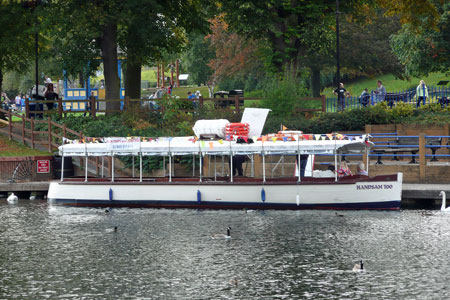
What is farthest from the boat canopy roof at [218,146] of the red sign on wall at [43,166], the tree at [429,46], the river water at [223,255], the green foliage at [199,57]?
the green foliage at [199,57]

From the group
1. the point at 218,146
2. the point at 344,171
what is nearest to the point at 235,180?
the point at 218,146

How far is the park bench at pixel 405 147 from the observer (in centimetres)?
3678

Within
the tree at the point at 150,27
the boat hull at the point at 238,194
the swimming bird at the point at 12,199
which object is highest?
the tree at the point at 150,27

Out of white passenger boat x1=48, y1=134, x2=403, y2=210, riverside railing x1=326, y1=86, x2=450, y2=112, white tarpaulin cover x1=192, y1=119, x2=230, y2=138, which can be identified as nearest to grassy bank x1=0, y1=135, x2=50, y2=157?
white passenger boat x1=48, y1=134, x2=403, y2=210

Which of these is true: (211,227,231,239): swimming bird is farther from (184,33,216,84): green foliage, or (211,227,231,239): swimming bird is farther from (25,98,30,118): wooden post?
(184,33,216,84): green foliage

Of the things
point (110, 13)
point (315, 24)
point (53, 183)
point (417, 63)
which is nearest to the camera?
point (53, 183)

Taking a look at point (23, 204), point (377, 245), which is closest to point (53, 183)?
point (23, 204)

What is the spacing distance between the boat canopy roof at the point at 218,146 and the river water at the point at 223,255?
2.59m

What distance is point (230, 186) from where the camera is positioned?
113 ft

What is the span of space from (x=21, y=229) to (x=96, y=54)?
69.7 ft

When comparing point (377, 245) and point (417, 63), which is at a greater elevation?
point (417, 63)

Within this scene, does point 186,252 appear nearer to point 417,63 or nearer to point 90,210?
point 90,210

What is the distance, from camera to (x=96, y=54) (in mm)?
49562

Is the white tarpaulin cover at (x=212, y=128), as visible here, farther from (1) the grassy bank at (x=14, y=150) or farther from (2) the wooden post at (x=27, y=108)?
(2) the wooden post at (x=27, y=108)
